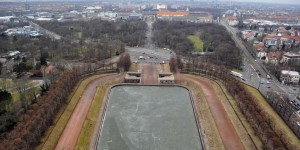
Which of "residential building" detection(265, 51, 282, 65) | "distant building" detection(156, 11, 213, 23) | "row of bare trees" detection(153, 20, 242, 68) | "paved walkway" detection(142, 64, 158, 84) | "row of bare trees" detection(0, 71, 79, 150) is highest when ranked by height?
"distant building" detection(156, 11, 213, 23)

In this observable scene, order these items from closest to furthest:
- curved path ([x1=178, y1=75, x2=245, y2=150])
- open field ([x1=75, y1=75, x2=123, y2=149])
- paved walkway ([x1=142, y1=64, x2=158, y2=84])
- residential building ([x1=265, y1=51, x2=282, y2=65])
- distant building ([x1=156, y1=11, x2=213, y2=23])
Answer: open field ([x1=75, y1=75, x2=123, y2=149]), curved path ([x1=178, y1=75, x2=245, y2=150]), paved walkway ([x1=142, y1=64, x2=158, y2=84]), residential building ([x1=265, y1=51, x2=282, y2=65]), distant building ([x1=156, y1=11, x2=213, y2=23])

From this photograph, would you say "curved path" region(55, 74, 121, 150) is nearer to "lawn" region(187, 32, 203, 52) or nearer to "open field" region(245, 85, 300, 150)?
"open field" region(245, 85, 300, 150)

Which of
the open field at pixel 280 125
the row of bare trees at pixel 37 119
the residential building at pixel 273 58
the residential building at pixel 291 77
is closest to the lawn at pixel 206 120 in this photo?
the open field at pixel 280 125

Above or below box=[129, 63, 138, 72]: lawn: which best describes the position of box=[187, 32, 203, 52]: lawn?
above

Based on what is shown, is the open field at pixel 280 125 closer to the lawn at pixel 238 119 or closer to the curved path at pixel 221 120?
the lawn at pixel 238 119

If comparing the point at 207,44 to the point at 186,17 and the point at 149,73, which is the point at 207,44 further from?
the point at 186,17

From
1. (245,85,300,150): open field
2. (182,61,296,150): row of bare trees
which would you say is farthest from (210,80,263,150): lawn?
(245,85,300,150): open field
